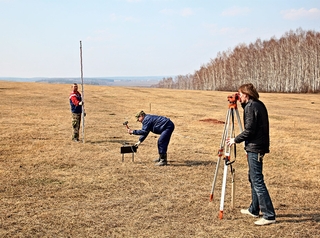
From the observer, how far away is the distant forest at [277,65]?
65.4m

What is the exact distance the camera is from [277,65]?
70.2 metres

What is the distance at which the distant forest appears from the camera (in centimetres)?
6538

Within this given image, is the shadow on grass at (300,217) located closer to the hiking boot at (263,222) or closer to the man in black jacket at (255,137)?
the hiking boot at (263,222)

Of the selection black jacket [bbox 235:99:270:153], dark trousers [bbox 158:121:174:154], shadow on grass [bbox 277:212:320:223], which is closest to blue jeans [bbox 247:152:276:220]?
black jacket [bbox 235:99:270:153]

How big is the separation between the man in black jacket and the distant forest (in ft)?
207

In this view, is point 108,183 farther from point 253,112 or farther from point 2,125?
point 2,125

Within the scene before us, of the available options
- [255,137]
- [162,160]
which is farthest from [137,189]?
[255,137]

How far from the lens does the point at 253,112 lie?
234 inches

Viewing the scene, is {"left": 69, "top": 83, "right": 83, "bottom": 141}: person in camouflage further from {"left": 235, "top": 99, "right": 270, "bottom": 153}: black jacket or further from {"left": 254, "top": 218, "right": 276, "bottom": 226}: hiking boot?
{"left": 254, "top": 218, "right": 276, "bottom": 226}: hiking boot

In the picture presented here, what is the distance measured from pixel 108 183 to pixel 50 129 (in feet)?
31.8

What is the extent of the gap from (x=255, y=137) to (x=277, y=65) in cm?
6873

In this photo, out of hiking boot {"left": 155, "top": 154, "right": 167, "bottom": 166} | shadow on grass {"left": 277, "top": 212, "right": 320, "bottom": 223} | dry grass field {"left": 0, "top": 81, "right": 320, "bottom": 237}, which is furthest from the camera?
hiking boot {"left": 155, "top": 154, "right": 167, "bottom": 166}

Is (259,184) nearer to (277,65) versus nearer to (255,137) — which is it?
(255,137)

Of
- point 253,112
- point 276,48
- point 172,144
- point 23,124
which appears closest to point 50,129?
point 23,124
